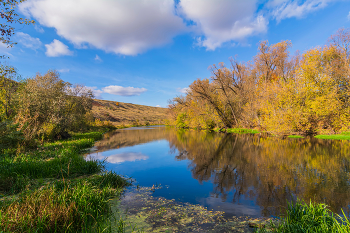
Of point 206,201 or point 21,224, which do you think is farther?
point 206,201

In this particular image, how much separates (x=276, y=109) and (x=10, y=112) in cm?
2839

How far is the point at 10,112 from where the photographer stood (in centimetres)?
1296

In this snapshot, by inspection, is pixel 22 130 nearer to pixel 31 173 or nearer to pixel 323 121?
pixel 31 173

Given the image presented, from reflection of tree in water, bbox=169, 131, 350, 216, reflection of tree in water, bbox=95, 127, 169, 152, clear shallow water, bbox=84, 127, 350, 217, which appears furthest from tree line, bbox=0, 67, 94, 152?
reflection of tree in water, bbox=169, 131, 350, 216

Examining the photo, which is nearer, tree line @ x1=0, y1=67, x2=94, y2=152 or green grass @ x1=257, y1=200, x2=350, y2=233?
green grass @ x1=257, y1=200, x2=350, y2=233

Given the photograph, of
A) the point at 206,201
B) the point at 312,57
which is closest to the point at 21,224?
the point at 206,201

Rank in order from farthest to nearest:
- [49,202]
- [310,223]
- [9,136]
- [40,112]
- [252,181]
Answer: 1. [40,112]
2. [9,136]
3. [252,181]
4. [49,202]
5. [310,223]

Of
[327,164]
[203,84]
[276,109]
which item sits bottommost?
[327,164]

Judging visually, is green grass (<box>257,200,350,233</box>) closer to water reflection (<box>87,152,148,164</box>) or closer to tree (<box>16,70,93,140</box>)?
water reflection (<box>87,152,148,164</box>)

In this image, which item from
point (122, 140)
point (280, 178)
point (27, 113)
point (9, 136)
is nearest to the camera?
point (280, 178)

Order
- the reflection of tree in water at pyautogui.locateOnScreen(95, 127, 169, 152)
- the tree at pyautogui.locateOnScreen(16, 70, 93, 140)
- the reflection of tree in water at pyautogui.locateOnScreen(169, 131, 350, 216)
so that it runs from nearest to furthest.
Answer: the reflection of tree in water at pyautogui.locateOnScreen(169, 131, 350, 216) < the tree at pyautogui.locateOnScreen(16, 70, 93, 140) < the reflection of tree in water at pyautogui.locateOnScreen(95, 127, 169, 152)

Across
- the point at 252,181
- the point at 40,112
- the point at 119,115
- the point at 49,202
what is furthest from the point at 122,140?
the point at 119,115

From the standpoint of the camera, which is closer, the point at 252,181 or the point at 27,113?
the point at 252,181

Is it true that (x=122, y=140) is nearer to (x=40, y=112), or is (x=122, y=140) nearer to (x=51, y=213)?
(x=40, y=112)
